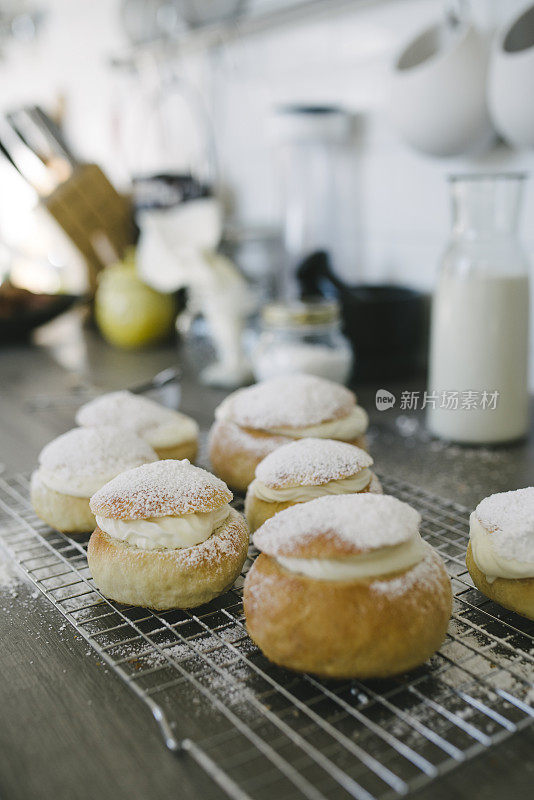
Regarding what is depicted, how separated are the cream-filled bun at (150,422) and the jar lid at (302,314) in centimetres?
37

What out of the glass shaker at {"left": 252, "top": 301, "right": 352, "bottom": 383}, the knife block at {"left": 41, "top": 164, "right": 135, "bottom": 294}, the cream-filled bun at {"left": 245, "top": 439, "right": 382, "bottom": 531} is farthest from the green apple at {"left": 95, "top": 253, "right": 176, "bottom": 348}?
the cream-filled bun at {"left": 245, "top": 439, "right": 382, "bottom": 531}

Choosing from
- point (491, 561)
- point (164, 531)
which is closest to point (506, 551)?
point (491, 561)

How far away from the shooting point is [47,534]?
0.99 meters

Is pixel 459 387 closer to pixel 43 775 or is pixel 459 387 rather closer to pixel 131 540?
pixel 131 540

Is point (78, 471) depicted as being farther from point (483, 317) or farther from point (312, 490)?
point (483, 317)

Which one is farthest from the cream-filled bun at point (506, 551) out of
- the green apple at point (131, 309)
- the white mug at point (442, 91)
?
the green apple at point (131, 309)

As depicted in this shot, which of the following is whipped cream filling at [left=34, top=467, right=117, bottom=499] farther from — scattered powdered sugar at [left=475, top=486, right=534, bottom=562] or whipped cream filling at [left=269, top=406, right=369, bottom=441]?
scattered powdered sugar at [left=475, top=486, right=534, bottom=562]

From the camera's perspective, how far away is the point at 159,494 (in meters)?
0.79

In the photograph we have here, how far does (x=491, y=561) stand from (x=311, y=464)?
221mm

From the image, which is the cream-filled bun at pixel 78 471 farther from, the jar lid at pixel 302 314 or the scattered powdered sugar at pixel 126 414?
the jar lid at pixel 302 314

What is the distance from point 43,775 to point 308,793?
0.20m

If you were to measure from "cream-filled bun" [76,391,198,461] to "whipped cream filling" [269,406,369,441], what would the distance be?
149mm

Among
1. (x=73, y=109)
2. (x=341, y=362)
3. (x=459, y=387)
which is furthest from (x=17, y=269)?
(x=459, y=387)

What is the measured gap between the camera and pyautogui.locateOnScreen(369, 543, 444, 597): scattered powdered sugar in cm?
66
